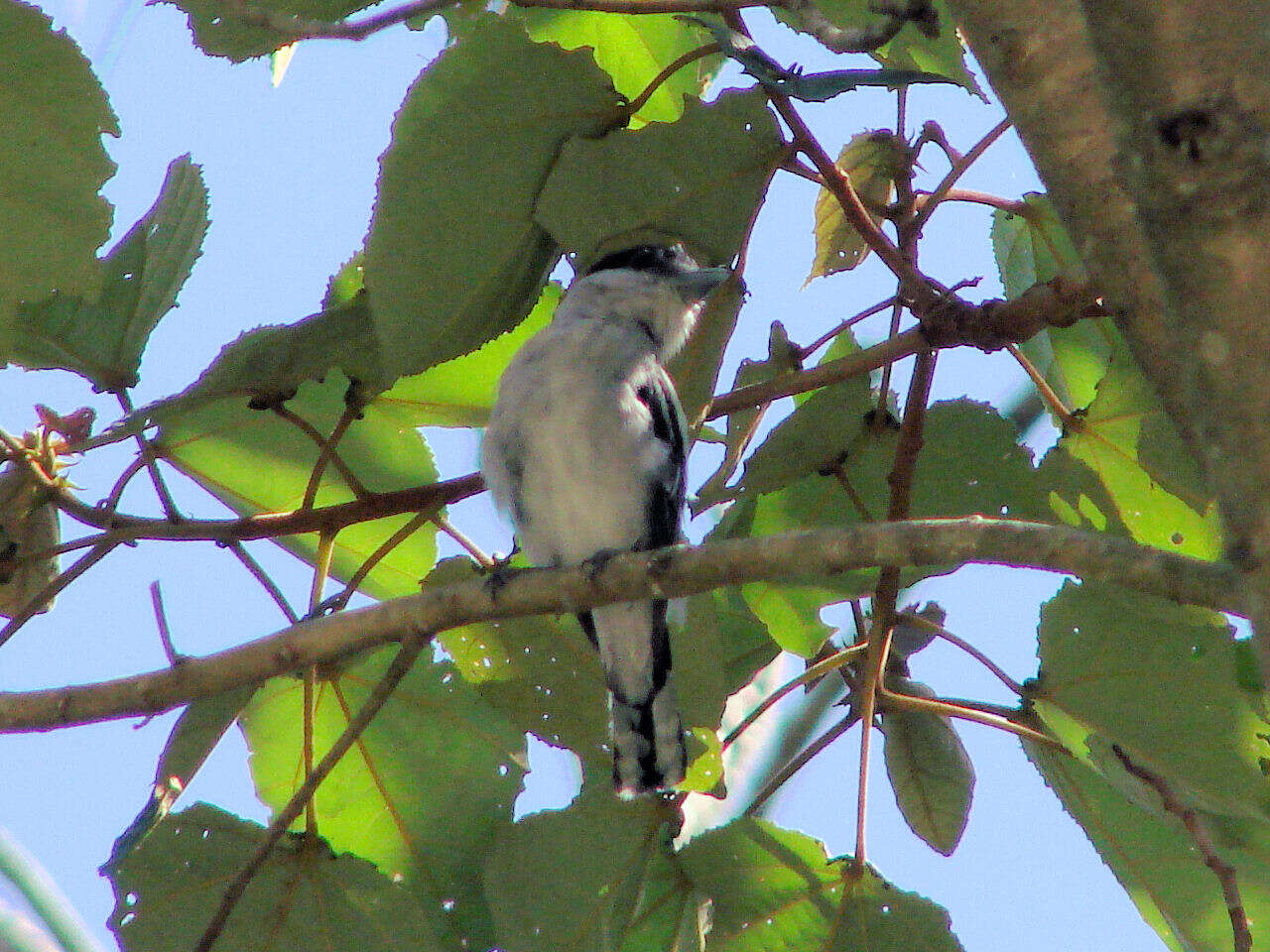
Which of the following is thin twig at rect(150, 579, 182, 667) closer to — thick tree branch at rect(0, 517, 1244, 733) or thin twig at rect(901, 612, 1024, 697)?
thick tree branch at rect(0, 517, 1244, 733)

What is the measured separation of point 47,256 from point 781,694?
1.46m

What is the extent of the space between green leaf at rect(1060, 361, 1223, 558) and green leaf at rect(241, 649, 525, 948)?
123cm

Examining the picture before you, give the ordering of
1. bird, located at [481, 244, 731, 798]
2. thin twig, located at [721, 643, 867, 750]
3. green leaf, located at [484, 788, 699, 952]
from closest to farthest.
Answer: green leaf, located at [484, 788, 699, 952] → thin twig, located at [721, 643, 867, 750] → bird, located at [481, 244, 731, 798]

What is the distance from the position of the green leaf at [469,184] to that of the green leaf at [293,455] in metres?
0.47

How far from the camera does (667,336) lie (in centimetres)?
370

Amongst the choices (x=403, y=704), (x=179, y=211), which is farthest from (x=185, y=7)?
(x=403, y=704)

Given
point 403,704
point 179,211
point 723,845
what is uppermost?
point 179,211

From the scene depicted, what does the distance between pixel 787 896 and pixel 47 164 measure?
1750 millimetres

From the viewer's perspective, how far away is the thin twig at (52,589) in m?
2.29

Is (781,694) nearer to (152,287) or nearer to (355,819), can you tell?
(355,819)

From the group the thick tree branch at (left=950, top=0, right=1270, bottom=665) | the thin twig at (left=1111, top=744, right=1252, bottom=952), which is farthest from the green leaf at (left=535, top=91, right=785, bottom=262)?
the thick tree branch at (left=950, top=0, right=1270, bottom=665)

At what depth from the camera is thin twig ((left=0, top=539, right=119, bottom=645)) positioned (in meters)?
2.29

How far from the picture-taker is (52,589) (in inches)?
94.0

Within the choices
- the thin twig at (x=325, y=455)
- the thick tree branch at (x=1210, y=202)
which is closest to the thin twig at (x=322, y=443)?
the thin twig at (x=325, y=455)
